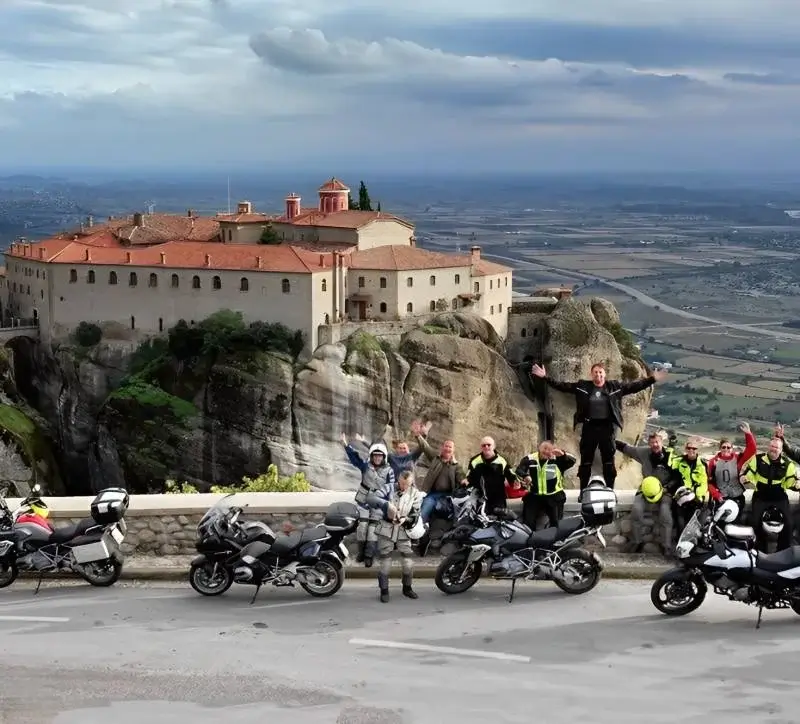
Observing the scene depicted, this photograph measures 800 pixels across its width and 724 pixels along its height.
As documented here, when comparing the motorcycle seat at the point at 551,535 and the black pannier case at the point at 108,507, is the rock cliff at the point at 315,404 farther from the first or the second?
the motorcycle seat at the point at 551,535

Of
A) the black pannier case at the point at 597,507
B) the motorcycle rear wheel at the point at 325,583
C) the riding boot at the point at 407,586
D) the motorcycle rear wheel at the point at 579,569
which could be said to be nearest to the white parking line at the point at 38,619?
the motorcycle rear wheel at the point at 325,583

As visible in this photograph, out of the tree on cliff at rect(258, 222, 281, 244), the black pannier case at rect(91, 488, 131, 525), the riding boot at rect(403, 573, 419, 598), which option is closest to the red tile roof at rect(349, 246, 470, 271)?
the tree on cliff at rect(258, 222, 281, 244)

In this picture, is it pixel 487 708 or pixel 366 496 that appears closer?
pixel 487 708

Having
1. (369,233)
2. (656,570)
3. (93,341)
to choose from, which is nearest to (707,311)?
(369,233)

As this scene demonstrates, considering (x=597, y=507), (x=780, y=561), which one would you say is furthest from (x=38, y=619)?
(x=780, y=561)

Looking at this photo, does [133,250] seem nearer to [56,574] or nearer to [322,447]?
[322,447]

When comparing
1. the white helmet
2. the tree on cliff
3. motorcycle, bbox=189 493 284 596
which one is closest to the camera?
motorcycle, bbox=189 493 284 596

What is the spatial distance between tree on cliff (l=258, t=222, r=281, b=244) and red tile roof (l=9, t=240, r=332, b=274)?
17.7 ft

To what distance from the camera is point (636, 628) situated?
458 inches

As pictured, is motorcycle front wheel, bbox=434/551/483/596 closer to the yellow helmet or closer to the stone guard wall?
the stone guard wall

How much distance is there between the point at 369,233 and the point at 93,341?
54.7 ft

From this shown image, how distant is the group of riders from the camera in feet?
42.2

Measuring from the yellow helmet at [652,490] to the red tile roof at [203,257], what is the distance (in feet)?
166

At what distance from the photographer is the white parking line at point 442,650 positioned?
10.9m
